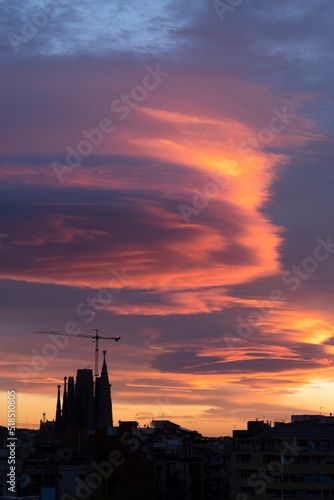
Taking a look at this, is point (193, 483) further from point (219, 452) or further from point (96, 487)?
point (96, 487)

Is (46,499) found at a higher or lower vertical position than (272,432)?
lower

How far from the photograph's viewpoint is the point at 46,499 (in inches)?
5037

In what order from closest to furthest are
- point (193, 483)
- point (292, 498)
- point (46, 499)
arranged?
point (292, 498) < point (46, 499) < point (193, 483)

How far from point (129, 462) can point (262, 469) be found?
147 ft

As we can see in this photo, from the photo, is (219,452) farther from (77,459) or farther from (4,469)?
(4,469)

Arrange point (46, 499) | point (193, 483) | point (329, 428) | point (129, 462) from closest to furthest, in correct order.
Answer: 1. point (329, 428)
2. point (46, 499)
3. point (129, 462)
4. point (193, 483)

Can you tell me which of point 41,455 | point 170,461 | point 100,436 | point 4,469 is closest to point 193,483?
point 170,461

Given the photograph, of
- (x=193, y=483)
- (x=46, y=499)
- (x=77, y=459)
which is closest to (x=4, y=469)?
(x=46, y=499)

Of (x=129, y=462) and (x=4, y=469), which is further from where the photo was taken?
(x=129, y=462)

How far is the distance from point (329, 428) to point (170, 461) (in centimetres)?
4283

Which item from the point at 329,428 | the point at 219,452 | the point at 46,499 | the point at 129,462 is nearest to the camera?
the point at 329,428

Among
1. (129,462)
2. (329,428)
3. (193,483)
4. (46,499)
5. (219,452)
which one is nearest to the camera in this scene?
(329,428)

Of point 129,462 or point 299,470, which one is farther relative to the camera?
point 129,462

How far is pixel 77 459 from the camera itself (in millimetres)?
147875
